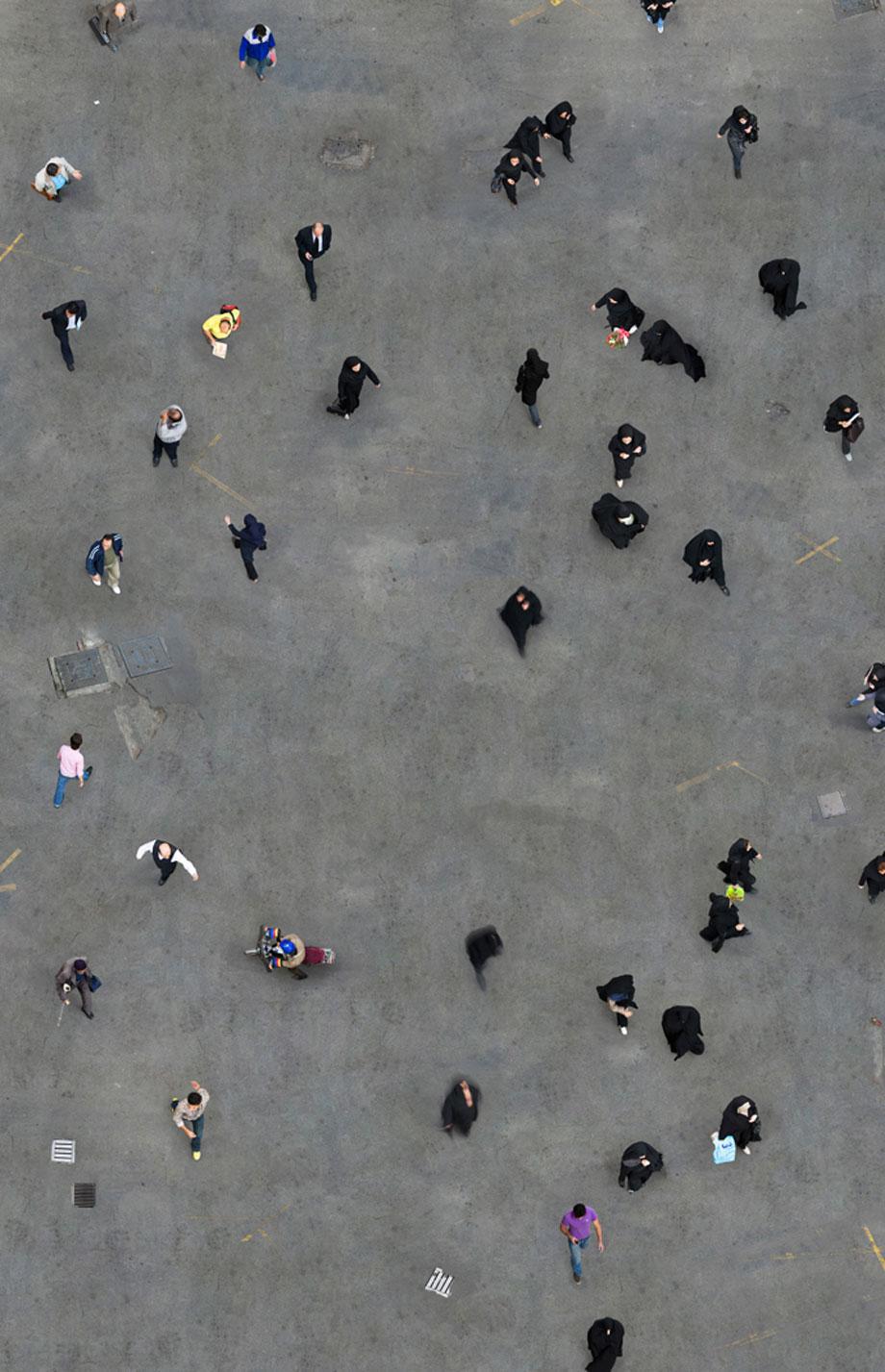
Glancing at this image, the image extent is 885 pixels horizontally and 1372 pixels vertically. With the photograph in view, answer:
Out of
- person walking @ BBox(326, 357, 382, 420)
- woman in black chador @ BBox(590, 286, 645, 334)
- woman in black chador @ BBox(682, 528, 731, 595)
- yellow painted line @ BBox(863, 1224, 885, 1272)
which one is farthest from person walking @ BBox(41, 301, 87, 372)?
yellow painted line @ BBox(863, 1224, 885, 1272)

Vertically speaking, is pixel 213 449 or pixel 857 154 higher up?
pixel 857 154

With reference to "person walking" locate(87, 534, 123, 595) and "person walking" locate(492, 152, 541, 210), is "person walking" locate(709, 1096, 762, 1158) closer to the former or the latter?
"person walking" locate(87, 534, 123, 595)

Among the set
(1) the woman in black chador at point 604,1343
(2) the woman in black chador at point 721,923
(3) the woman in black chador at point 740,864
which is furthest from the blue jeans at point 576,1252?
(3) the woman in black chador at point 740,864

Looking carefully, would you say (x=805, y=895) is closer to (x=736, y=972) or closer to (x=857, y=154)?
(x=736, y=972)

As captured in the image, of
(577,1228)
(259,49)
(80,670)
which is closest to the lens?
(577,1228)

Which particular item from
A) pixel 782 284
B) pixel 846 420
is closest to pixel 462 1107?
pixel 846 420

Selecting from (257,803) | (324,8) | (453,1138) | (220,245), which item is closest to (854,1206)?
(453,1138)

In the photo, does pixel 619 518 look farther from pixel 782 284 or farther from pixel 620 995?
pixel 620 995
